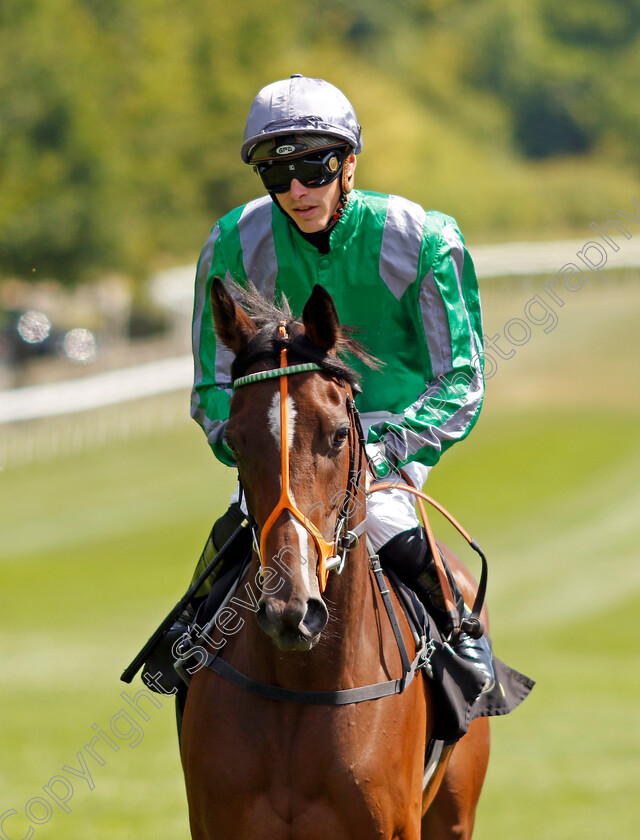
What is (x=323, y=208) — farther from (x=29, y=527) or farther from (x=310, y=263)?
(x=29, y=527)

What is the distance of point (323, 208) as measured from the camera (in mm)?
3570

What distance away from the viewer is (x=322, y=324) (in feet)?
9.85

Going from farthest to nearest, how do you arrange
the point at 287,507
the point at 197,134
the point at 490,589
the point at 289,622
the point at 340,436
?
the point at 197,134
the point at 490,589
the point at 340,436
the point at 287,507
the point at 289,622

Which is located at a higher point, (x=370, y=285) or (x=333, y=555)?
(x=370, y=285)

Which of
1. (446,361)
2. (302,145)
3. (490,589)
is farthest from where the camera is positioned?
(490,589)

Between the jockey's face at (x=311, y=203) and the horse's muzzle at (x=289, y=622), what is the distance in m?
1.36

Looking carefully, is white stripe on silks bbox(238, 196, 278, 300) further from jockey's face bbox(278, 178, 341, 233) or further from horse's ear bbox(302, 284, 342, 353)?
horse's ear bbox(302, 284, 342, 353)

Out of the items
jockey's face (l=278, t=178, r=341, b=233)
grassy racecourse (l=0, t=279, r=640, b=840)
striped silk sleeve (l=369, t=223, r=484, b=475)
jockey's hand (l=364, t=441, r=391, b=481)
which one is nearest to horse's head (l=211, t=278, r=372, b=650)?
jockey's hand (l=364, t=441, r=391, b=481)

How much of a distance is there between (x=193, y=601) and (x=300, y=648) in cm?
117

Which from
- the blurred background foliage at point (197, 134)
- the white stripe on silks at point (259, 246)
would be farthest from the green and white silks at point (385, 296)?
the blurred background foliage at point (197, 134)

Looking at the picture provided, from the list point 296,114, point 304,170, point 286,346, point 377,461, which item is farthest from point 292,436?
point 296,114

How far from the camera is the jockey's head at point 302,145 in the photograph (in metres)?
3.48

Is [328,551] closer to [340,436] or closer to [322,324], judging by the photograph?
[340,436]

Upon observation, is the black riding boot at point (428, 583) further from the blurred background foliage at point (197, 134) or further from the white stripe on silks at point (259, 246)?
the blurred background foliage at point (197, 134)
